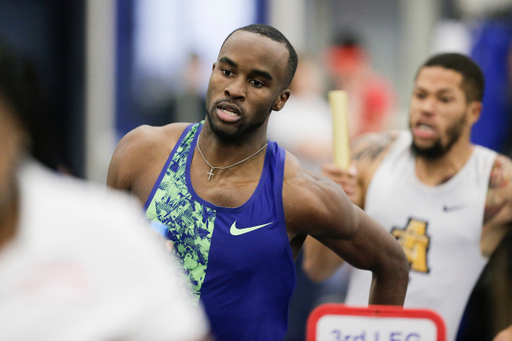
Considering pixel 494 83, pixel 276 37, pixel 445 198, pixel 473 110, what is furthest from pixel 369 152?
pixel 494 83

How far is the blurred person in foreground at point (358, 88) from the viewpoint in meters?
6.23

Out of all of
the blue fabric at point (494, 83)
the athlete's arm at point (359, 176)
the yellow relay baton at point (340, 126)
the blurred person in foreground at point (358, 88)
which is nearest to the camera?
the yellow relay baton at point (340, 126)

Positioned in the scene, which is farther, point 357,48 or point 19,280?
point 357,48

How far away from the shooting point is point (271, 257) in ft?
8.43

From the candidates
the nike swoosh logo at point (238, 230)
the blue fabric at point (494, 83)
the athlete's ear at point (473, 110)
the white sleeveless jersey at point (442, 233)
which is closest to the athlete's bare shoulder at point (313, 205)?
the nike swoosh logo at point (238, 230)

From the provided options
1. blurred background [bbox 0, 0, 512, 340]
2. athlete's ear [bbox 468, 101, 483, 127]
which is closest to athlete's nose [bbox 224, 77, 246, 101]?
athlete's ear [bbox 468, 101, 483, 127]

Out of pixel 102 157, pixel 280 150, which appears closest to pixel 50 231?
pixel 280 150

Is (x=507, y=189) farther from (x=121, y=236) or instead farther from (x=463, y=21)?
(x=463, y=21)

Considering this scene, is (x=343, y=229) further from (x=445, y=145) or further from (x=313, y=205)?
(x=445, y=145)

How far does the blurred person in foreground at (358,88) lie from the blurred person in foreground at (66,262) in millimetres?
5008

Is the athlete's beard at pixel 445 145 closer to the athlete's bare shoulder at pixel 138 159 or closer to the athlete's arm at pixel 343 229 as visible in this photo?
the athlete's arm at pixel 343 229

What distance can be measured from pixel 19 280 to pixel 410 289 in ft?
9.13

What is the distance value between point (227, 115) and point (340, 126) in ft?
2.47

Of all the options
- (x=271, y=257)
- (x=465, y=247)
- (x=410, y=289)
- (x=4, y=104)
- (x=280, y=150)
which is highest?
(x=4, y=104)
